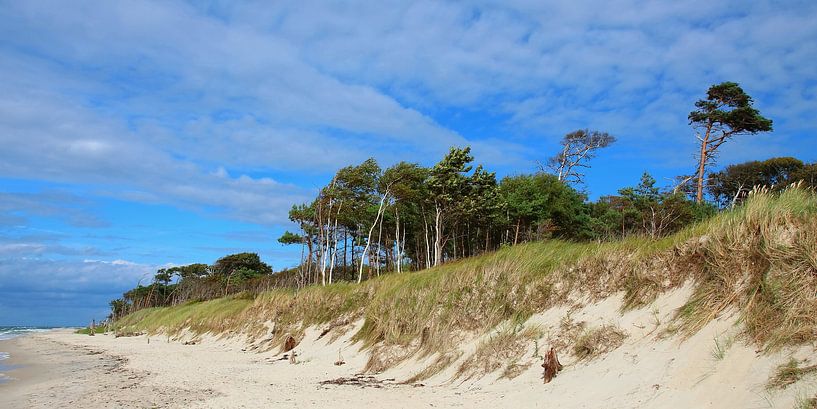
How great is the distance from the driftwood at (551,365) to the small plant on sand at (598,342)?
18.4 inches

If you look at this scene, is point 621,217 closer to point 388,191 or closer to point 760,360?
point 388,191

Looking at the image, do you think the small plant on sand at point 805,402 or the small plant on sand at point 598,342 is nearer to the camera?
the small plant on sand at point 805,402

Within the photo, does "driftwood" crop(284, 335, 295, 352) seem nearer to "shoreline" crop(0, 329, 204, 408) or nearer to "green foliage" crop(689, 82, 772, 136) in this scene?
"shoreline" crop(0, 329, 204, 408)

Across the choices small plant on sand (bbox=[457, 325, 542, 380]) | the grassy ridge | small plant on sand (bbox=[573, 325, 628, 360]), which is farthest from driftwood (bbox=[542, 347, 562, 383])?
the grassy ridge

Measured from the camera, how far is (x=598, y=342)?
8578mm

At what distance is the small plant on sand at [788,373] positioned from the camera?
530 cm

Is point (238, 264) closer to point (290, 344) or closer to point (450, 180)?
point (450, 180)

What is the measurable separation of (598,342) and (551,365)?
946mm

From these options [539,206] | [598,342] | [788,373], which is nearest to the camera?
[788,373]

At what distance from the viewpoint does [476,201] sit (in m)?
34.5

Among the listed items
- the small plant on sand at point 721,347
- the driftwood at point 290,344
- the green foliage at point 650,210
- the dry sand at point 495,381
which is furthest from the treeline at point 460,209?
the small plant on sand at point 721,347

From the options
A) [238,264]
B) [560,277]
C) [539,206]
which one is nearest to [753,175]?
[539,206]

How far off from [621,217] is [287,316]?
2553cm

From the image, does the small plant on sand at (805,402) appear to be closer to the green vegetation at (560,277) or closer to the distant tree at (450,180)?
the green vegetation at (560,277)
